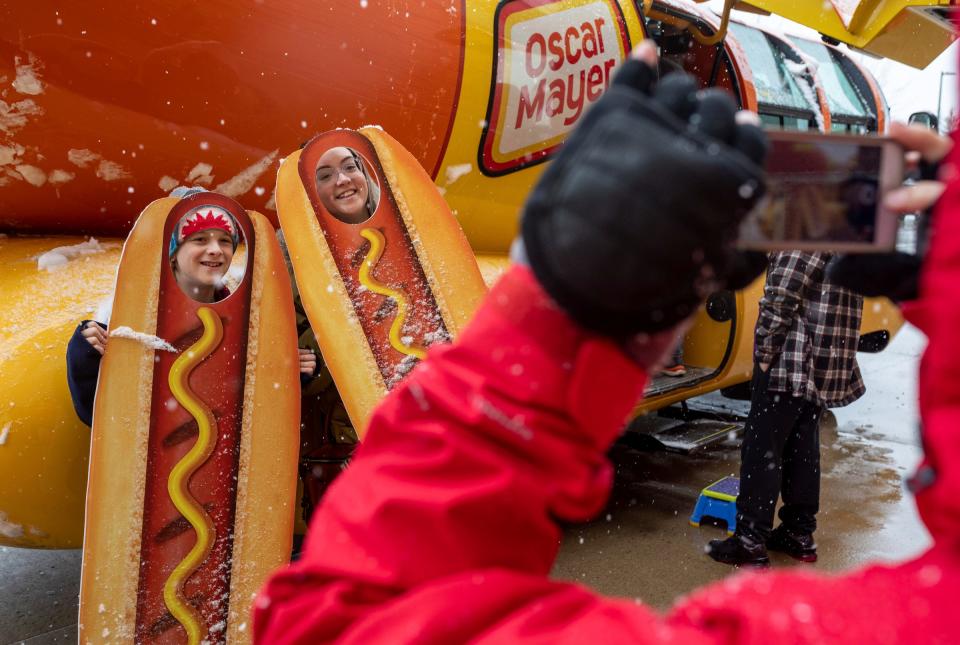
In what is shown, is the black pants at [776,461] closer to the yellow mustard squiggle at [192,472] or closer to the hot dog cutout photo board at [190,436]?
the hot dog cutout photo board at [190,436]

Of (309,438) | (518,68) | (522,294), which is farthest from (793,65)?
(522,294)

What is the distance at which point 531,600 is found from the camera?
1.99 ft

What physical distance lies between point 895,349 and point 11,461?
28.2 ft

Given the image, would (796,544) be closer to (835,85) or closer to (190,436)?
(190,436)

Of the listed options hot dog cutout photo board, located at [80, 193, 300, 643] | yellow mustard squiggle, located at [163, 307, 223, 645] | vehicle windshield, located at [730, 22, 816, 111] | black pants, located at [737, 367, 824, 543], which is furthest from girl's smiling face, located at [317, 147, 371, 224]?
vehicle windshield, located at [730, 22, 816, 111]

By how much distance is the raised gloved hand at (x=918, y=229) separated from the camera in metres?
0.69

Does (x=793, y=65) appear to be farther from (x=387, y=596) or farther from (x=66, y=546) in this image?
(x=387, y=596)

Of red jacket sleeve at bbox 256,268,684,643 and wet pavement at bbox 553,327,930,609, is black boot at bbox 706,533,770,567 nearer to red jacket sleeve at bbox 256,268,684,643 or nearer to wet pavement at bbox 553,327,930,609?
wet pavement at bbox 553,327,930,609

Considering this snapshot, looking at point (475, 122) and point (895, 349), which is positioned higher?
point (475, 122)

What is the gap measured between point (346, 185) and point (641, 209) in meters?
2.14

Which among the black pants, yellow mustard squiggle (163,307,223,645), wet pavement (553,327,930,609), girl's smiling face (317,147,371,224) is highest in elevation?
girl's smiling face (317,147,371,224)

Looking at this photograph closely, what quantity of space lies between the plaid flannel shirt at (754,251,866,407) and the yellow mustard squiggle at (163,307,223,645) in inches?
79.8

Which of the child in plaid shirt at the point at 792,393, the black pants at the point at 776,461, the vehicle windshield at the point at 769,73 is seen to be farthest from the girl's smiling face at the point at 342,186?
the vehicle windshield at the point at 769,73

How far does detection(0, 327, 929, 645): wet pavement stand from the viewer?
2959mm
